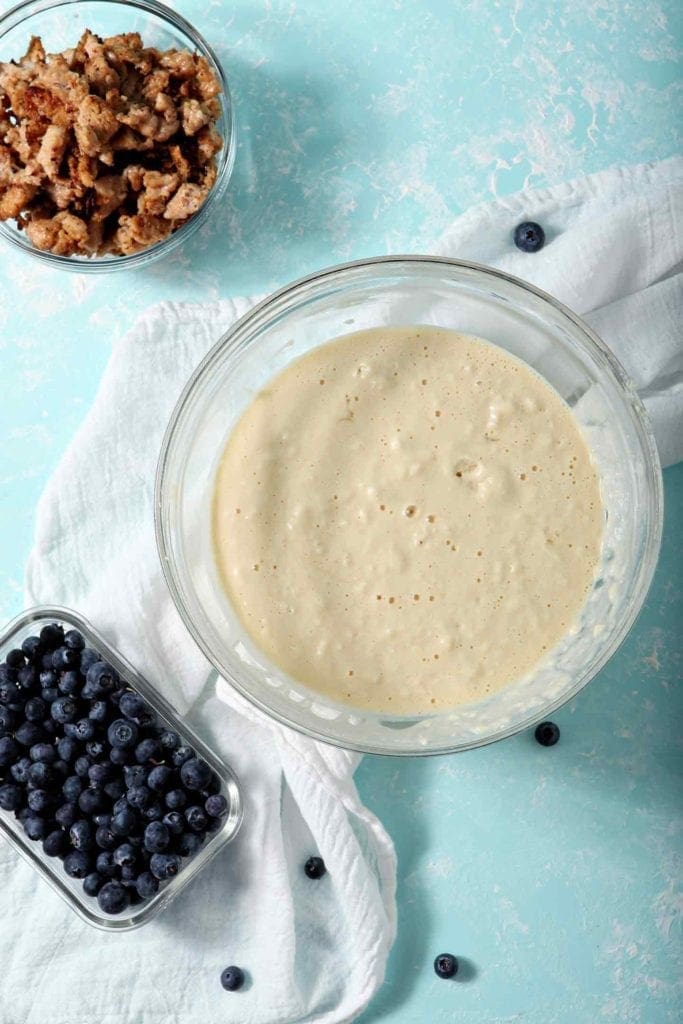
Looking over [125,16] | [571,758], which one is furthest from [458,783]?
[125,16]

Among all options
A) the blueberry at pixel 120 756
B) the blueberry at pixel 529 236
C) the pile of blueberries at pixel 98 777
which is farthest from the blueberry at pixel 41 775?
the blueberry at pixel 529 236

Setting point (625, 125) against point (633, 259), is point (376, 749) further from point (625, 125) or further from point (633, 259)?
point (625, 125)

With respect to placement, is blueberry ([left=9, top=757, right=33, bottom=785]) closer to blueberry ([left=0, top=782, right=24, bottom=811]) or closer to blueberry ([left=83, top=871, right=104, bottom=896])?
blueberry ([left=0, top=782, right=24, bottom=811])

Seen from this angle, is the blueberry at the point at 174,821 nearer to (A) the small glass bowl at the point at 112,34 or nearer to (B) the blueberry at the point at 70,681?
(B) the blueberry at the point at 70,681

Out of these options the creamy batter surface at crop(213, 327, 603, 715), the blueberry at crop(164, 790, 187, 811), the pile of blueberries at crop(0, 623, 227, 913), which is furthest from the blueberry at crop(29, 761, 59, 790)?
the creamy batter surface at crop(213, 327, 603, 715)

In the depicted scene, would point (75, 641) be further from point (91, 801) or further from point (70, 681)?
point (91, 801)
